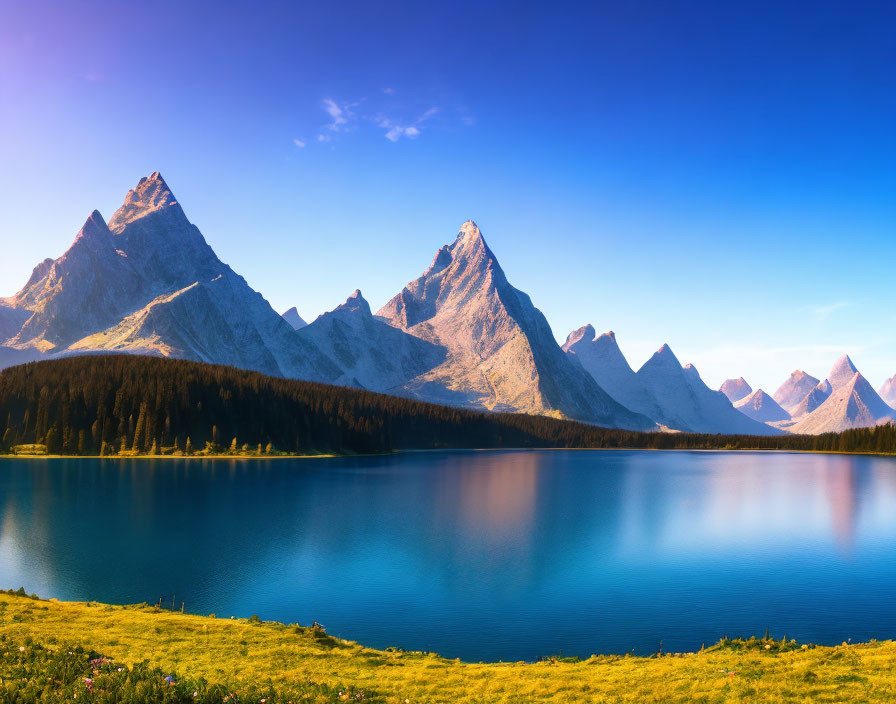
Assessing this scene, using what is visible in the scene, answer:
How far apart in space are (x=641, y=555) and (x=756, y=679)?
36752 mm

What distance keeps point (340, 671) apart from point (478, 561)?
29.1m

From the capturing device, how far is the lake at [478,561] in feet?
109

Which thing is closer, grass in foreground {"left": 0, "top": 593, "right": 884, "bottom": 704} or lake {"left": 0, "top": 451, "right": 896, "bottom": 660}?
grass in foreground {"left": 0, "top": 593, "right": 884, "bottom": 704}

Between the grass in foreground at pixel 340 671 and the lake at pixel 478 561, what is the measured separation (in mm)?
7189

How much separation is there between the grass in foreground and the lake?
23.6 ft

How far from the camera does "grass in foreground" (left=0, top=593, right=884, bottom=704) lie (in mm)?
16312

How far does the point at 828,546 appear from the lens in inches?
2296

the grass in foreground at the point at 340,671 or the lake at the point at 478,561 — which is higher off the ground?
the grass in foreground at the point at 340,671

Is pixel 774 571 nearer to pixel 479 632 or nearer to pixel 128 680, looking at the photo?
pixel 479 632

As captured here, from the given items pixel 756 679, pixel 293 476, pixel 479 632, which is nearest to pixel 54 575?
pixel 479 632

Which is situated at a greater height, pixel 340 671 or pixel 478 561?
pixel 340 671

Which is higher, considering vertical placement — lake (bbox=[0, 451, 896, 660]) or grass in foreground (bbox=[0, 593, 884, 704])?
grass in foreground (bbox=[0, 593, 884, 704])

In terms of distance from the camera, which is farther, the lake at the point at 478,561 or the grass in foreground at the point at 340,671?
the lake at the point at 478,561

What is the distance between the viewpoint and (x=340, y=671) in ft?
66.6
